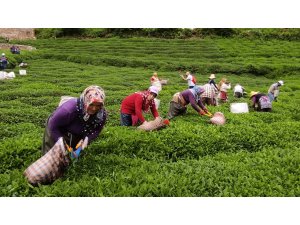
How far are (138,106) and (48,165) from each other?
11.2ft

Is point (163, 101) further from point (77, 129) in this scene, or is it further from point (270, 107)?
point (77, 129)

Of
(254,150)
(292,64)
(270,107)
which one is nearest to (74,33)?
(292,64)

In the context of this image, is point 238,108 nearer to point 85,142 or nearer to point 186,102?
point 186,102

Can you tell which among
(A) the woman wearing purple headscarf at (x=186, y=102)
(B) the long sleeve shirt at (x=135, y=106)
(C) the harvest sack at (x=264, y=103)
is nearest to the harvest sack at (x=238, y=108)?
(C) the harvest sack at (x=264, y=103)

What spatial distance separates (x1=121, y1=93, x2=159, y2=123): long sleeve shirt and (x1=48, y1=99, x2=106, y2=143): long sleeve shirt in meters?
2.47

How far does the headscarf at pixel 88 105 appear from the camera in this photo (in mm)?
5551

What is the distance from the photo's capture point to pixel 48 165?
5.62 m

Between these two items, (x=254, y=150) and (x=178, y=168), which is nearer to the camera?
(x=178, y=168)

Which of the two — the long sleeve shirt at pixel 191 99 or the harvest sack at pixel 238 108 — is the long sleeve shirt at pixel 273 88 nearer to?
the harvest sack at pixel 238 108

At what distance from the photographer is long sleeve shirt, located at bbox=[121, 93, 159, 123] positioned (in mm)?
8570

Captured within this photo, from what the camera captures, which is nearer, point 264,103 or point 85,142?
point 85,142

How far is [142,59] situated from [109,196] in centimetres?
2859

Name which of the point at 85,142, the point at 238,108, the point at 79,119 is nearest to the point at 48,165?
the point at 85,142
